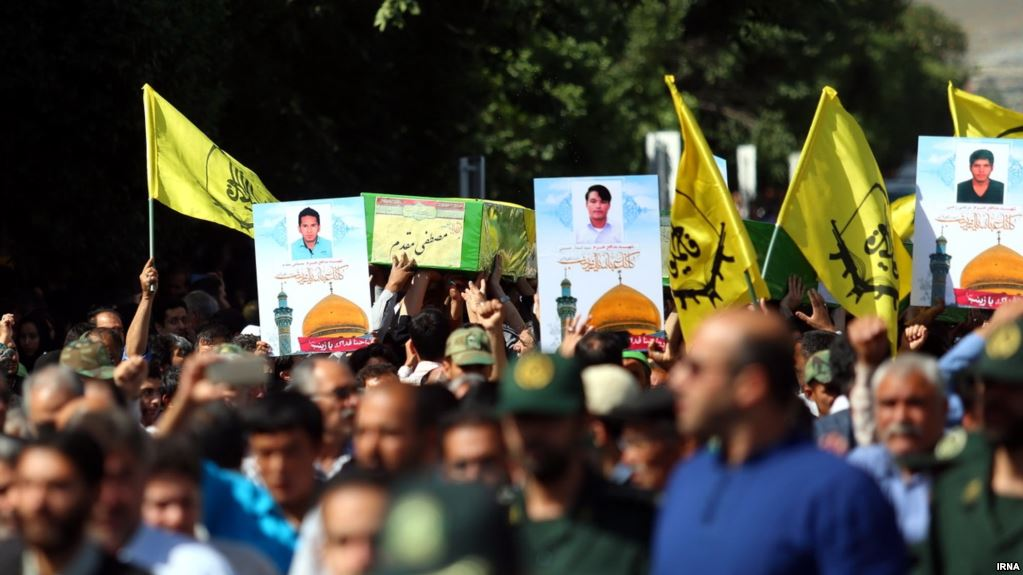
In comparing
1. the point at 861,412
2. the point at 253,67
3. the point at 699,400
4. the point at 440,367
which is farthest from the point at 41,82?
the point at 699,400

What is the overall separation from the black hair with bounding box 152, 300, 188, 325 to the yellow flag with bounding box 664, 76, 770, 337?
413 centimetres

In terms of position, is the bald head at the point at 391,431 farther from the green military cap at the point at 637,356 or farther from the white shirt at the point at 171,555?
the green military cap at the point at 637,356

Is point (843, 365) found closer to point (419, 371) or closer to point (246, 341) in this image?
point (419, 371)

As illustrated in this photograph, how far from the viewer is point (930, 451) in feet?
18.0

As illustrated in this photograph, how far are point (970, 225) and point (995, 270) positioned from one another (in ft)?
0.84

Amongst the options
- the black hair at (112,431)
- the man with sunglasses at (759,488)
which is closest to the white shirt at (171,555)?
the black hair at (112,431)

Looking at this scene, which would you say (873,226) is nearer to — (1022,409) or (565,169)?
(1022,409)

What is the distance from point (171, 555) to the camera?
4918 mm

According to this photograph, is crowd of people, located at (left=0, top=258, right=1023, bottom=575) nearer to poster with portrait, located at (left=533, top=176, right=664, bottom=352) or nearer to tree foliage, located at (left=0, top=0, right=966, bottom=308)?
poster with portrait, located at (left=533, top=176, right=664, bottom=352)

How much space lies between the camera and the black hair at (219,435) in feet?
19.5

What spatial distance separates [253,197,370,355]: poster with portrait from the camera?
9852mm

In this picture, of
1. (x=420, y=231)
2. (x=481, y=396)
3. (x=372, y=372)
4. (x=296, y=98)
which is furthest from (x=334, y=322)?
(x=296, y=98)

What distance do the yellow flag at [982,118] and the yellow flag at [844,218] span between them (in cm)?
114

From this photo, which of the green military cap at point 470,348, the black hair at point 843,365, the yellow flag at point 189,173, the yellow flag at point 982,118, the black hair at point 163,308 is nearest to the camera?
the black hair at point 843,365
